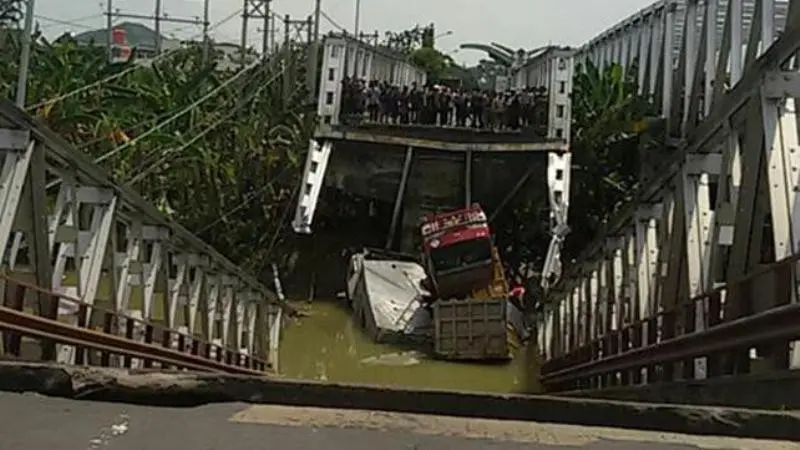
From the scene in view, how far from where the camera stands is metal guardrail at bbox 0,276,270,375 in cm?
678

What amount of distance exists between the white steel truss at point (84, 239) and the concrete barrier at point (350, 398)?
2.98m

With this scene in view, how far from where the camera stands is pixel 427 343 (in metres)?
23.7

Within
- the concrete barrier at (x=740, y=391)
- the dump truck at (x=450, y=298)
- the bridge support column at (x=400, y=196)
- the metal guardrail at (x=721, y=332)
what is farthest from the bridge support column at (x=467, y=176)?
the concrete barrier at (x=740, y=391)

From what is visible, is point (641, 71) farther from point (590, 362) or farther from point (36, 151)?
point (36, 151)

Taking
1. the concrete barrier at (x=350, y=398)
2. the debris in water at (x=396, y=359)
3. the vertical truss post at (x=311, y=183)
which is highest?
the vertical truss post at (x=311, y=183)

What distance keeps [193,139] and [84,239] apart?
2018cm

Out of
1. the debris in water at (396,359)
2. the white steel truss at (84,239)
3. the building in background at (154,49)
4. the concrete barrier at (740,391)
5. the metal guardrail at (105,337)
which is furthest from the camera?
the building in background at (154,49)

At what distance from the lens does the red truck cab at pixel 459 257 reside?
23.9 metres

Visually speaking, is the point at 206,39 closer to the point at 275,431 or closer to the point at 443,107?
the point at 443,107

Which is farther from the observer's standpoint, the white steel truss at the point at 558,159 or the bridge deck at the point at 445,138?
the bridge deck at the point at 445,138

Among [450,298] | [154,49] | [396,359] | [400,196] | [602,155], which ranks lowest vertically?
[396,359]

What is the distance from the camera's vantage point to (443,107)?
103ft

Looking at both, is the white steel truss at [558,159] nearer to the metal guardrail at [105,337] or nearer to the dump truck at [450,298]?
the dump truck at [450,298]

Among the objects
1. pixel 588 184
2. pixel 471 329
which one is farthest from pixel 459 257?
pixel 588 184
